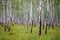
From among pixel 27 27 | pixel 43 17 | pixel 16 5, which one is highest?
pixel 16 5

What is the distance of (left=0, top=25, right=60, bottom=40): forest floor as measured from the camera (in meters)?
2.78

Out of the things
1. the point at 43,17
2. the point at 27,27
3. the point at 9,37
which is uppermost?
the point at 43,17

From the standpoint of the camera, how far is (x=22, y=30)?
112 inches

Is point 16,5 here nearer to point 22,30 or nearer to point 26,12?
point 26,12

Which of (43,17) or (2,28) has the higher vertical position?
(43,17)

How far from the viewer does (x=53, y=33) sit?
2.78 meters

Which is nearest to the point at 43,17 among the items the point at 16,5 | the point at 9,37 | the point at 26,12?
the point at 26,12

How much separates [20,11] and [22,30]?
1.20 ft

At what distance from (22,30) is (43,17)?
0.46 metres

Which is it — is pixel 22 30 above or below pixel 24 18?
below

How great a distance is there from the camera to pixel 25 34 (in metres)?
2.82

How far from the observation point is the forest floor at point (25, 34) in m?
2.78

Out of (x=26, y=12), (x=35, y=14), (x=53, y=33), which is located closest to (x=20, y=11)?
(x=26, y=12)

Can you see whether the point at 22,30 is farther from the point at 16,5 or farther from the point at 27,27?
the point at 16,5
